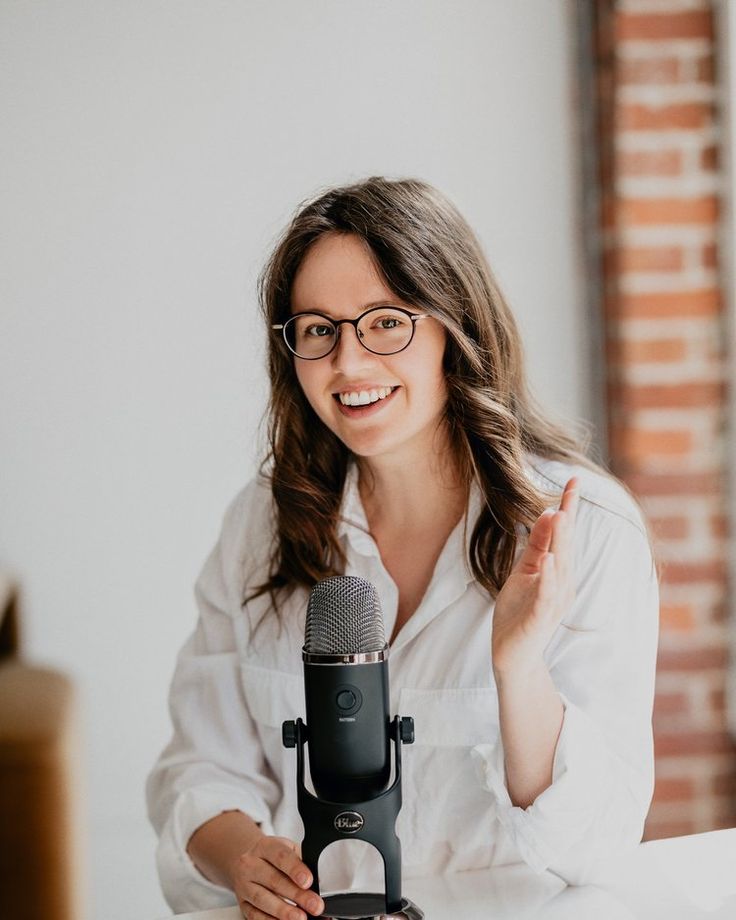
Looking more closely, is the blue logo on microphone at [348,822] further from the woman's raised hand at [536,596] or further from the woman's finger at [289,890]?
the woman's raised hand at [536,596]

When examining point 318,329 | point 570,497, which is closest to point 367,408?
point 318,329

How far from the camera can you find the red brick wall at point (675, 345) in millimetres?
2504

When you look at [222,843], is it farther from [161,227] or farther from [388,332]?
[161,227]

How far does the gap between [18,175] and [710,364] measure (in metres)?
1.65

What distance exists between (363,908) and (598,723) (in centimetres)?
43

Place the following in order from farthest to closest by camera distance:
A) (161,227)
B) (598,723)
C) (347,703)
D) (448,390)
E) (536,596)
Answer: (161,227) < (448,390) < (598,723) < (536,596) < (347,703)

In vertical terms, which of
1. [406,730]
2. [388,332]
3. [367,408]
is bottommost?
[406,730]

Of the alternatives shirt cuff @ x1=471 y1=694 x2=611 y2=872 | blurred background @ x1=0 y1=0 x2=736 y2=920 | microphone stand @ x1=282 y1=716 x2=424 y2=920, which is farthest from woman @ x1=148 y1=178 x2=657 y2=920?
blurred background @ x1=0 y1=0 x2=736 y2=920

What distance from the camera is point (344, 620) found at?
1214mm

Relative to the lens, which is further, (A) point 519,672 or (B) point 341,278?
(B) point 341,278

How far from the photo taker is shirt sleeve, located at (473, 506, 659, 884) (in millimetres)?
1383

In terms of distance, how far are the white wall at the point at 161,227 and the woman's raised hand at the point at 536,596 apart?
4.43 feet

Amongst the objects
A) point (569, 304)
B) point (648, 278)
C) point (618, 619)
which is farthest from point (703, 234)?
point (618, 619)

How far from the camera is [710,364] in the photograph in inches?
100
